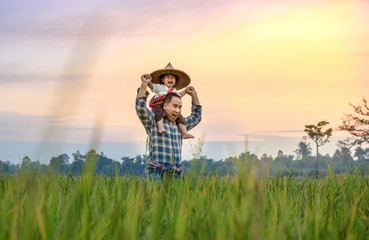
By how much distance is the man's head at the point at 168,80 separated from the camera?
5.98 meters

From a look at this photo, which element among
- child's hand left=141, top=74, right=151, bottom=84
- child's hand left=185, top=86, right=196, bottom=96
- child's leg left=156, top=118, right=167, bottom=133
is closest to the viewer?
child's hand left=141, top=74, right=151, bottom=84

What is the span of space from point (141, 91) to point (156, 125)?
547 mm

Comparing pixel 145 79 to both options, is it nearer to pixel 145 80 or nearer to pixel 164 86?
pixel 145 80

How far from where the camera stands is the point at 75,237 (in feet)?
6.09

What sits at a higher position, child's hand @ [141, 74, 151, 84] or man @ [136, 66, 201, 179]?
child's hand @ [141, 74, 151, 84]

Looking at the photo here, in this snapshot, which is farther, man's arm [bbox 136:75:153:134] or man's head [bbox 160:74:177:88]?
man's head [bbox 160:74:177:88]

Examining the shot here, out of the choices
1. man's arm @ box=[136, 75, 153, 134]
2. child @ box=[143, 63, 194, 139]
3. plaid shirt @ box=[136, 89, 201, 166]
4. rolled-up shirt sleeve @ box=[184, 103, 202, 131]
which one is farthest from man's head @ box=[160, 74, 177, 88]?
man's arm @ box=[136, 75, 153, 134]

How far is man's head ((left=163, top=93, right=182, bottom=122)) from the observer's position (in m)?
5.24

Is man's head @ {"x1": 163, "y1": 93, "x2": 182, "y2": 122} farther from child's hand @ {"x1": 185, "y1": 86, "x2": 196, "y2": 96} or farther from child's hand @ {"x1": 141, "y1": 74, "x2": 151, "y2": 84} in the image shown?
child's hand @ {"x1": 185, "y1": 86, "x2": 196, "y2": 96}

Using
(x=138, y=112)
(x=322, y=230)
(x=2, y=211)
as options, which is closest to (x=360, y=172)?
(x=322, y=230)

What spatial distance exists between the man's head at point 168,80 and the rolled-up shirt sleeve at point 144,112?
931mm

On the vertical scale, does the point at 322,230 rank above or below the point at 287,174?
below

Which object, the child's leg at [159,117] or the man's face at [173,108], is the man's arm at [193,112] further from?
the child's leg at [159,117]

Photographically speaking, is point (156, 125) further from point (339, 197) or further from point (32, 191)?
point (32, 191)
